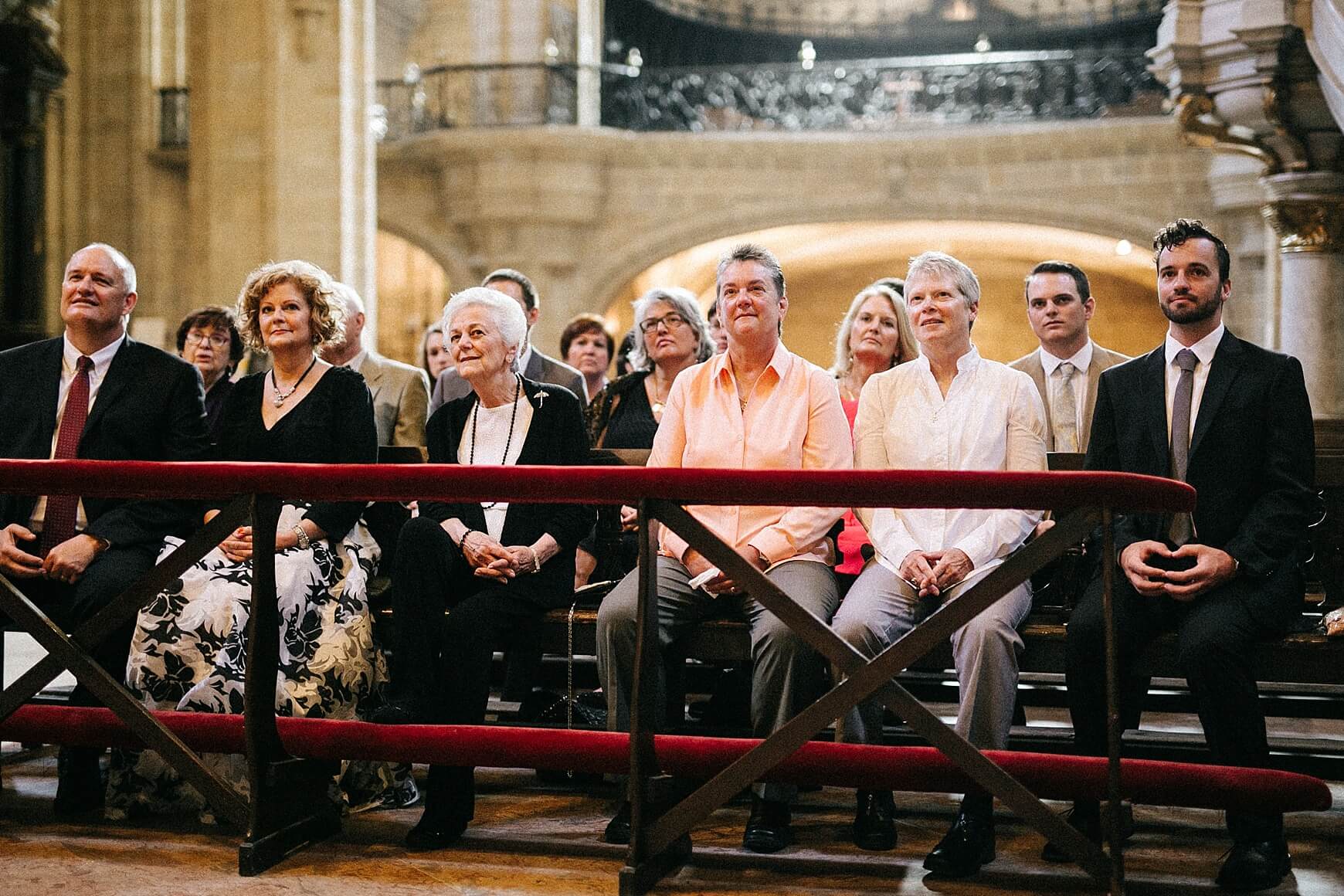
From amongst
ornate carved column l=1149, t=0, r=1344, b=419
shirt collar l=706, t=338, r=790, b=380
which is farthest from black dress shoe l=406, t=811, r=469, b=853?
ornate carved column l=1149, t=0, r=1344, b=419

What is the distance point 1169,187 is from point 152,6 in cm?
964

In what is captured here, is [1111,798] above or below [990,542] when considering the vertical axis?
below

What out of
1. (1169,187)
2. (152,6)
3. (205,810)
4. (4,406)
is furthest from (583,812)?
(1169,187)

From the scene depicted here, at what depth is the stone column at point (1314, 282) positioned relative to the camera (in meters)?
7.16

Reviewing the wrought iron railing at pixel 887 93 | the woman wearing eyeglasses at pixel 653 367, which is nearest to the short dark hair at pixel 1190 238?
the woman wearing eyeglasses at pixel 653 367

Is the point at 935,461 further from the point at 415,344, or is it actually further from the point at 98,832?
the point at 415,344

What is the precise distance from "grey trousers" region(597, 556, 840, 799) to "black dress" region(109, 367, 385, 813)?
737 millimetres

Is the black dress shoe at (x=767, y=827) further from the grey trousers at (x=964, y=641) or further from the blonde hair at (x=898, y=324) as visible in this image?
the blonde hair at (x=898, y=324)

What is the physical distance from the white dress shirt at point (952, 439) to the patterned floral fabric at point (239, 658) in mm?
1401

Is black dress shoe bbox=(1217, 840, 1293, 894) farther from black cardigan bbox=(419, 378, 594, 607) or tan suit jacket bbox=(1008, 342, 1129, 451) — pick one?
black cardigan bbox=(419, 378, 594, 607)

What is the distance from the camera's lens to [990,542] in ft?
11.1

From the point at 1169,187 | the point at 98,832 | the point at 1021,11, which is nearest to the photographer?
the point at 98,832

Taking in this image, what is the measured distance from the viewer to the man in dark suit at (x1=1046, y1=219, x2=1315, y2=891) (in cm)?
304

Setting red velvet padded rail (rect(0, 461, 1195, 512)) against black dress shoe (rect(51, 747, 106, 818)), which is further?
black dress shoe (rect(51, 747, 106, 818))
